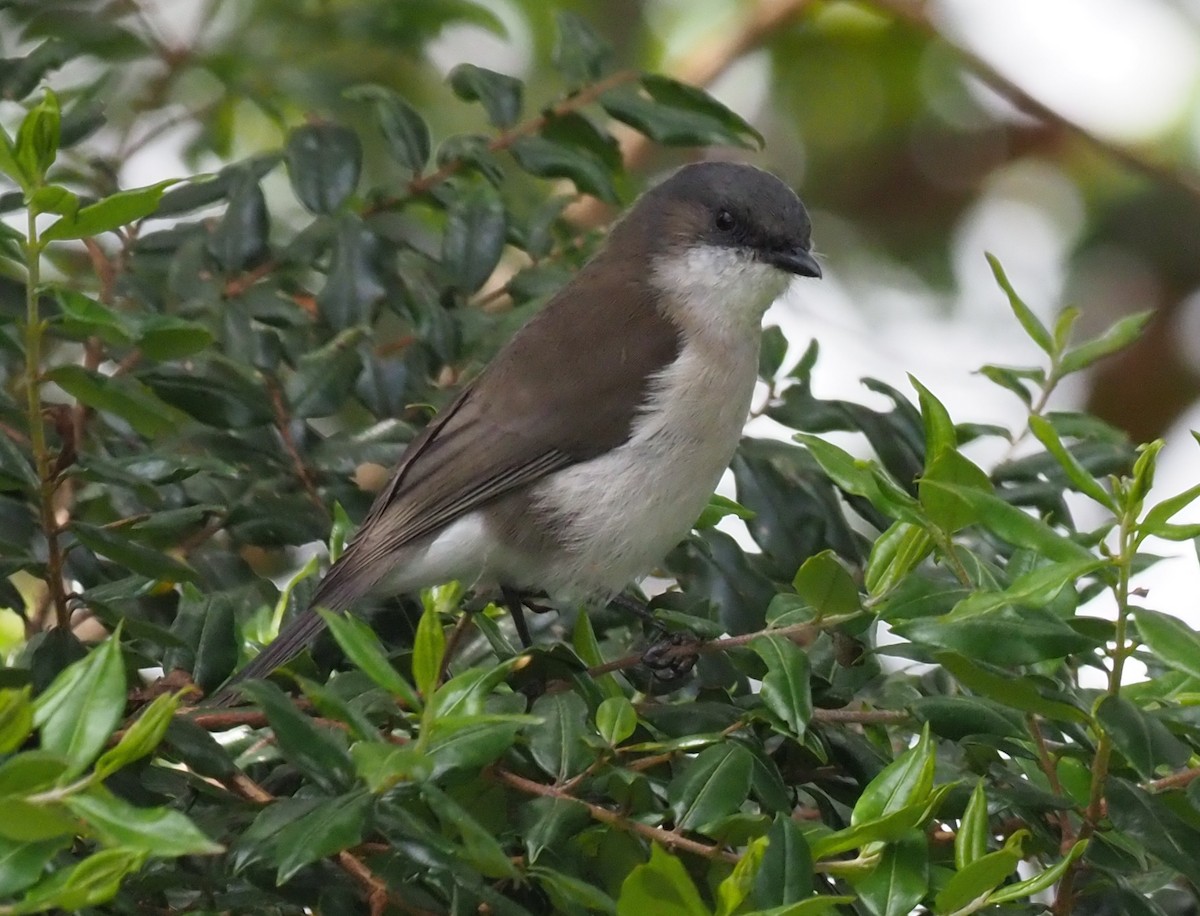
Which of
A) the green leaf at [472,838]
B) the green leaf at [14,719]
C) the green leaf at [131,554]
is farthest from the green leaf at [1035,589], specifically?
the green leaf at [131,554]

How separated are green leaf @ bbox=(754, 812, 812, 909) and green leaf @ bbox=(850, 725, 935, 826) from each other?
0.34 feet

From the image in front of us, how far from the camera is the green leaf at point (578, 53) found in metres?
2.81

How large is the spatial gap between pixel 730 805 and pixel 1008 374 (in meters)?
1.16

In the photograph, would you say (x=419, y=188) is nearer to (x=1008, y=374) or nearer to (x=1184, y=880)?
(x=1008, y=374)

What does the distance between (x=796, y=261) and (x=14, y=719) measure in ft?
7.65

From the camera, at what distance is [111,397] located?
70.3 inches

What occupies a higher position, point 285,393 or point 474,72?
point 474,72

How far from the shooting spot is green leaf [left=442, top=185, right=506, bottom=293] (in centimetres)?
264

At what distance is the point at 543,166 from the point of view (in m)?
2.65

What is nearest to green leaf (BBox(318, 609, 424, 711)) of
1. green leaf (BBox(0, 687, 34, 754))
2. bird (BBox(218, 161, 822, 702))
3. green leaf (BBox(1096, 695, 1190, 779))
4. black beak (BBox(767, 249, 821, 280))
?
green leaf (BBox(0, 687, 34, 754))

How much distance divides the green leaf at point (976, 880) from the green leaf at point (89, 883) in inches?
28.5

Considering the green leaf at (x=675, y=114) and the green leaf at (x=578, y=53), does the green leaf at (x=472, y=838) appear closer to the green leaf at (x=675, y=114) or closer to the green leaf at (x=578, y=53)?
the green leaf at (x=675, y=114)

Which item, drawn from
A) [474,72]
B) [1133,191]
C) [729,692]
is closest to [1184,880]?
[729,692]

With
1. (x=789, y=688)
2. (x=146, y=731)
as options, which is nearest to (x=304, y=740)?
(x=146, y=731)
